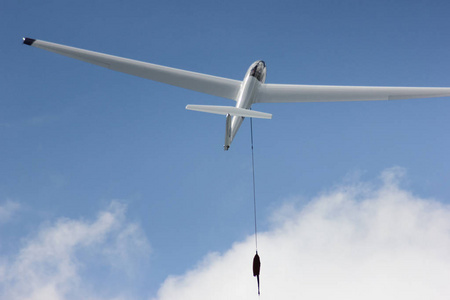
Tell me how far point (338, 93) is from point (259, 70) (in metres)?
5.40

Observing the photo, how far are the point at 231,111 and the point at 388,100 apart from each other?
12.7 metres

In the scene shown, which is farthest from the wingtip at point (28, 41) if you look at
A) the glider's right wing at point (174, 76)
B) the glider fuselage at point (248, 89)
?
the glider fuselage at point (248, 89)

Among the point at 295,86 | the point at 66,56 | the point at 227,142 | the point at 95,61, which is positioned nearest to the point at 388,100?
the point at 295,86

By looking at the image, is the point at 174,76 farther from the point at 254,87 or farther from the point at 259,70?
the point at 259,70

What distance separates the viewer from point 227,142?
74.8 ft

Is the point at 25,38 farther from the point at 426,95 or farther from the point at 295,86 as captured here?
the point at 426,95

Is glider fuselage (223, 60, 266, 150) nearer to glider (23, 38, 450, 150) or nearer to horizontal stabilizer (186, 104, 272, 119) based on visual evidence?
glider (23, 38, 450, 150)

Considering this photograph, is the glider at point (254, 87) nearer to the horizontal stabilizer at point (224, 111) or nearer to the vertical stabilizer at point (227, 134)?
the vertical stabilizer at point (227, 134)

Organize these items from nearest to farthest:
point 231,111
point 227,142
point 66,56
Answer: point 231,111
point 227,142
point 66,56

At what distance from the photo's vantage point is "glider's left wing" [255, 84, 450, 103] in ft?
83.6

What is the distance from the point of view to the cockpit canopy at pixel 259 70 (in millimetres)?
25375

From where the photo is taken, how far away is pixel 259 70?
2558 centimetres

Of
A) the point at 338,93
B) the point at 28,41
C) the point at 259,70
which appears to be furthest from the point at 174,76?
the point at 338,93

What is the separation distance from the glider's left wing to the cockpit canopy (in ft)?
2.08
